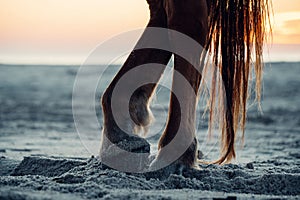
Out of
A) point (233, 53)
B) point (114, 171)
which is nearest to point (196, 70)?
point (233, 53)

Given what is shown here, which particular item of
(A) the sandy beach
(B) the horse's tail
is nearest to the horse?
(B) the horse's tail

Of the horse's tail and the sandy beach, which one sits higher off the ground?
the horse's tail

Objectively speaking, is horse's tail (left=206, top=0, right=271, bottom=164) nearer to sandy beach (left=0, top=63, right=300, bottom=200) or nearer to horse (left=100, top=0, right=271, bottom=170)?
horse (left=100, top=0, right=271, bottom=170)

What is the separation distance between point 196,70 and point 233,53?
295 millimetres

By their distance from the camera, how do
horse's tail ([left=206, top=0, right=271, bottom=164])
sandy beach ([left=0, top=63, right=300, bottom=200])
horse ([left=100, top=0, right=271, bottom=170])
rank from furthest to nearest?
horse's tail ([left=206, top=0, right=271, bottom=164]), horse ([left=100, top=0, right=271, bottom=170]), sandy beach ([left=0, top=63, right=300, bottom=200])

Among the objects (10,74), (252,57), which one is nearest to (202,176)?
(252,57)

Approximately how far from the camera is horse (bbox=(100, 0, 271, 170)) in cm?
252

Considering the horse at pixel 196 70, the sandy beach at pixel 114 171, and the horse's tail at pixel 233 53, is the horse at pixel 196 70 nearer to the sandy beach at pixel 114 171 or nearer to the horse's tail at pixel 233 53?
the horse's tail at pixel 233 53

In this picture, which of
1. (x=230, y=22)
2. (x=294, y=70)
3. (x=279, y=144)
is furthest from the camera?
(x=294, y=70)

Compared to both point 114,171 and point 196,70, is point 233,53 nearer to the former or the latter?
point 196,70

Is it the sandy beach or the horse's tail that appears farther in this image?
the horse's tail

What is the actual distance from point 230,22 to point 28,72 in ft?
35.4

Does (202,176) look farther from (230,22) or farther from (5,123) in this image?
(5,123)

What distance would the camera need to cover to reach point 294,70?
36.4 feet
